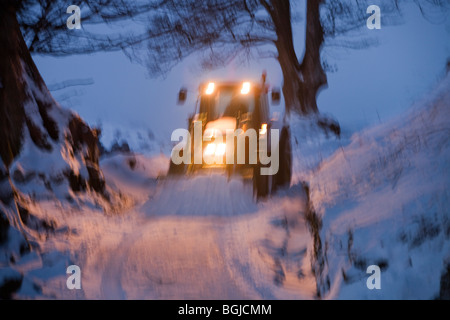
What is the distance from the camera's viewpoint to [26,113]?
2066 millimetres

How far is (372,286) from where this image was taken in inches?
64.3

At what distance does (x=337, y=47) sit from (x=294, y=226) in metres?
1.09

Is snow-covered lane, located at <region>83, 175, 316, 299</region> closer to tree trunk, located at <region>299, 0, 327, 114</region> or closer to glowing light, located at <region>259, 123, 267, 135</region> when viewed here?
glowing light, located at <region>259, 123, 267, 135</region>

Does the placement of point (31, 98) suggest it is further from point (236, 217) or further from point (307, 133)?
point (307, 133)

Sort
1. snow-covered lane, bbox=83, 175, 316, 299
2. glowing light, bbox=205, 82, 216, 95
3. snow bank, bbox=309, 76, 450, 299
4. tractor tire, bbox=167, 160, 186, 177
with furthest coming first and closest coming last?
glowing light, bbox=205, 82, 216, 95, tractor tire, bbox=167, 160, 186, 177, snow-covered lane, bbox=83, 175, 316, 299, snow bank, bbox=309, 76, 450, 299

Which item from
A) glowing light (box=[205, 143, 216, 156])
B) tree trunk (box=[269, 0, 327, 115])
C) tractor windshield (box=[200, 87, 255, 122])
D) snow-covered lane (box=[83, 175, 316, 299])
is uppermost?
tree trunk (box=[269, 0, 327, 115])

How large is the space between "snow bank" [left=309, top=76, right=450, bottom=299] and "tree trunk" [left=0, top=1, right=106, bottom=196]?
4.25 feet

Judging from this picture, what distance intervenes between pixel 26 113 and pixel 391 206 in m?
2.05

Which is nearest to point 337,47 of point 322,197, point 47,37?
point 322,197

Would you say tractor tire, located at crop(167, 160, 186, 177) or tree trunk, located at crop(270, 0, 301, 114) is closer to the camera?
tractor tire, located at crop(167, 160, 186, 177)

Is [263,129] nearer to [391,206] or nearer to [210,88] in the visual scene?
[210,88]

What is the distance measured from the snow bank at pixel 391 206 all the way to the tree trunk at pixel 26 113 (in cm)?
130

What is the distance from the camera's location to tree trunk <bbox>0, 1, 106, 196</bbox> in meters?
1.99

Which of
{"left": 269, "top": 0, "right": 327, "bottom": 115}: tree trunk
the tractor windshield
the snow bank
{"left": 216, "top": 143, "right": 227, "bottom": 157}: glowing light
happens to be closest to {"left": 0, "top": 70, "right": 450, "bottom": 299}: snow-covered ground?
the snow bank
